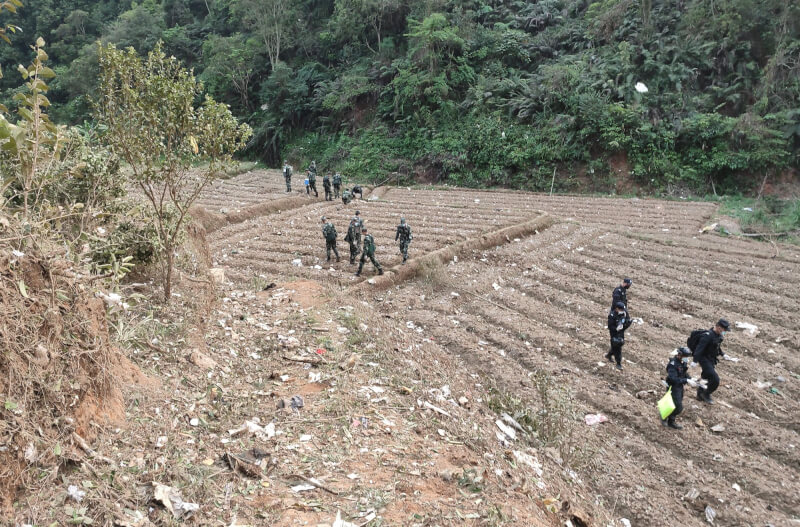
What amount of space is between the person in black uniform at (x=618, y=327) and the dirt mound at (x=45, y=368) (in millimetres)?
6798

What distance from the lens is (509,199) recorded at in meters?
19.5

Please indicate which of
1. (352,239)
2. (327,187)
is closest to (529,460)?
(352,239)

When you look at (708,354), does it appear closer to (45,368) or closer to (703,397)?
(703,397)

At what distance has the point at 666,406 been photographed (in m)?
6.35

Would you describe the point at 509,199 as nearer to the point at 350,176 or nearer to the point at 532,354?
the point at 350,176

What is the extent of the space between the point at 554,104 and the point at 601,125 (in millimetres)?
3039

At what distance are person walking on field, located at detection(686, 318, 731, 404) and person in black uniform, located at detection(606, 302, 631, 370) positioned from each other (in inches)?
38.3

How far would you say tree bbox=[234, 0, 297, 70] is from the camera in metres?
29.3

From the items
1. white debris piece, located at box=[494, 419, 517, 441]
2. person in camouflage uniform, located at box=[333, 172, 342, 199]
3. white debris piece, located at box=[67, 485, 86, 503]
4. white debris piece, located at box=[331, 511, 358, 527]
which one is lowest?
white debris piece, located at box=[494, 419, 517, 441]

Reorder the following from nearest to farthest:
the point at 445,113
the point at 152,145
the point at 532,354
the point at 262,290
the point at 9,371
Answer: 1. the point at 9,371
2. the point at 152,145
3. the point at 532,354
4. the point at 262,290
5. the point at 445,113

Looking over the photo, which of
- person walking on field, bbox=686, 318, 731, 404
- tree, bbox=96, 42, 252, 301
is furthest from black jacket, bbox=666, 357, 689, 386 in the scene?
tree, bbox=96, 42, 252, 301

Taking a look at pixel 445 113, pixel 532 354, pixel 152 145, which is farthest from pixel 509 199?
pixel 152 145

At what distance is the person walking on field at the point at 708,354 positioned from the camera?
21.8 ft

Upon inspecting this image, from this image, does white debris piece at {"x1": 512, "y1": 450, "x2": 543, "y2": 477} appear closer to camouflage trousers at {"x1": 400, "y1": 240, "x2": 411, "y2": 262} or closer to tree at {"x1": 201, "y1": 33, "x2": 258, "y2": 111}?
camouflage trousers at {"x1": 400, "y1": 240, "x2": 411, "y2": 262}
